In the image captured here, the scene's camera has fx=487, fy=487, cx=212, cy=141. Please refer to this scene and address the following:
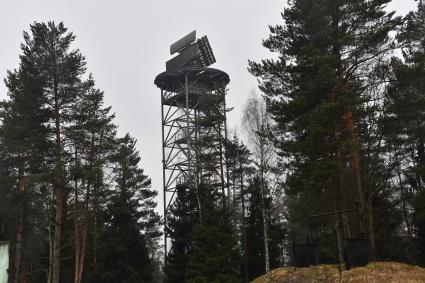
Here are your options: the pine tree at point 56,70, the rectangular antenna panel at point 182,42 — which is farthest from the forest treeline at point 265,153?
the rectangular antenna panel at point 182,42

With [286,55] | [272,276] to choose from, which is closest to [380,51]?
[286,55]

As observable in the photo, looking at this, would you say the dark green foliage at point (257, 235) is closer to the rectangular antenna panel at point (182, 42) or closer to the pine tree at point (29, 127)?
the rectangular antenna panel at point (182, 42)

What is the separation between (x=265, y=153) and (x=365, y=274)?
39.3ft

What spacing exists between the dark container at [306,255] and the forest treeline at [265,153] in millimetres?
409

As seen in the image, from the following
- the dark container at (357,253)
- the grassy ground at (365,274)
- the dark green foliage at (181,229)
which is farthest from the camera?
the dark green foliage at (181,229)

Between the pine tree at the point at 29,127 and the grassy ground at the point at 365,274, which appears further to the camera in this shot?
the pine tree at the point at 29,127

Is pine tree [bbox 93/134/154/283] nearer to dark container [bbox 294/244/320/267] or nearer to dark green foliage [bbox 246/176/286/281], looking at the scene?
dark green foliage [bbox 246/176/286/281]

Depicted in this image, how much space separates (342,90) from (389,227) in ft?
31.0

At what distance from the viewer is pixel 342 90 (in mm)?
16516

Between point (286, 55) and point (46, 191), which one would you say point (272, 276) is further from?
point (46, 191)

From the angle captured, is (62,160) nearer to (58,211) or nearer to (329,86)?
(58,211)

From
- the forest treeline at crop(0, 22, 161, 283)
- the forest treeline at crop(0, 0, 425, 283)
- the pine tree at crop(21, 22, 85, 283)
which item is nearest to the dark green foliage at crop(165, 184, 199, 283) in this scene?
the forest treeline at crop(0, 0, 425, 283)

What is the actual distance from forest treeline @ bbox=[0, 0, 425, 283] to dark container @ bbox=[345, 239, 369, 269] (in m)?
0.73

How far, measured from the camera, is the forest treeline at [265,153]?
1639 cm
